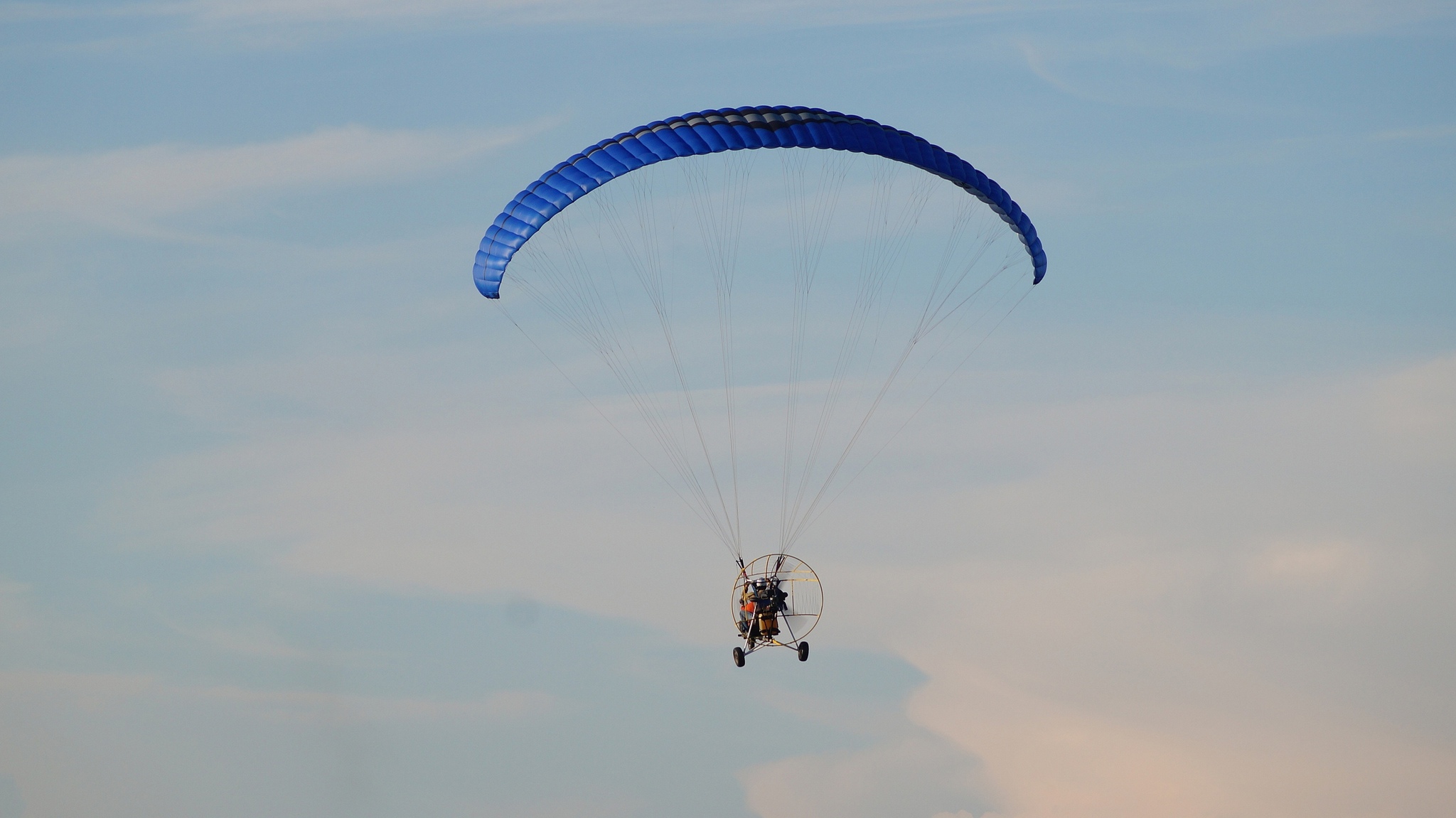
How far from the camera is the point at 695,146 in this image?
3231cm

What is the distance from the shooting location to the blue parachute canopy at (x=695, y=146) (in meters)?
32.3

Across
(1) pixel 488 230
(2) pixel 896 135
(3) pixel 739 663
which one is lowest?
(3) pixel 739 663

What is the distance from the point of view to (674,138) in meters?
32.5

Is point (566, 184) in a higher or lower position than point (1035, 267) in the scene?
lower

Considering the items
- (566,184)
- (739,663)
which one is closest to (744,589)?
(739,663)

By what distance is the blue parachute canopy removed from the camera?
106 ft

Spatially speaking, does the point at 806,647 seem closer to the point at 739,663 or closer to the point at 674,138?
the point at 739,663

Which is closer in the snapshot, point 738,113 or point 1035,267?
point 738,113

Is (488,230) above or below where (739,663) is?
above

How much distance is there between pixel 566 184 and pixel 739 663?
853 cm

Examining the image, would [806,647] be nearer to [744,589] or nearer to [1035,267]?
[744,589]

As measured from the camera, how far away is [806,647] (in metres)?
33.8

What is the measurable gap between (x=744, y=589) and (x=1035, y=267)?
27.7 ft

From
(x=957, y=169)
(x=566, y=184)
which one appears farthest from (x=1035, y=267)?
(x=566, y=184)
